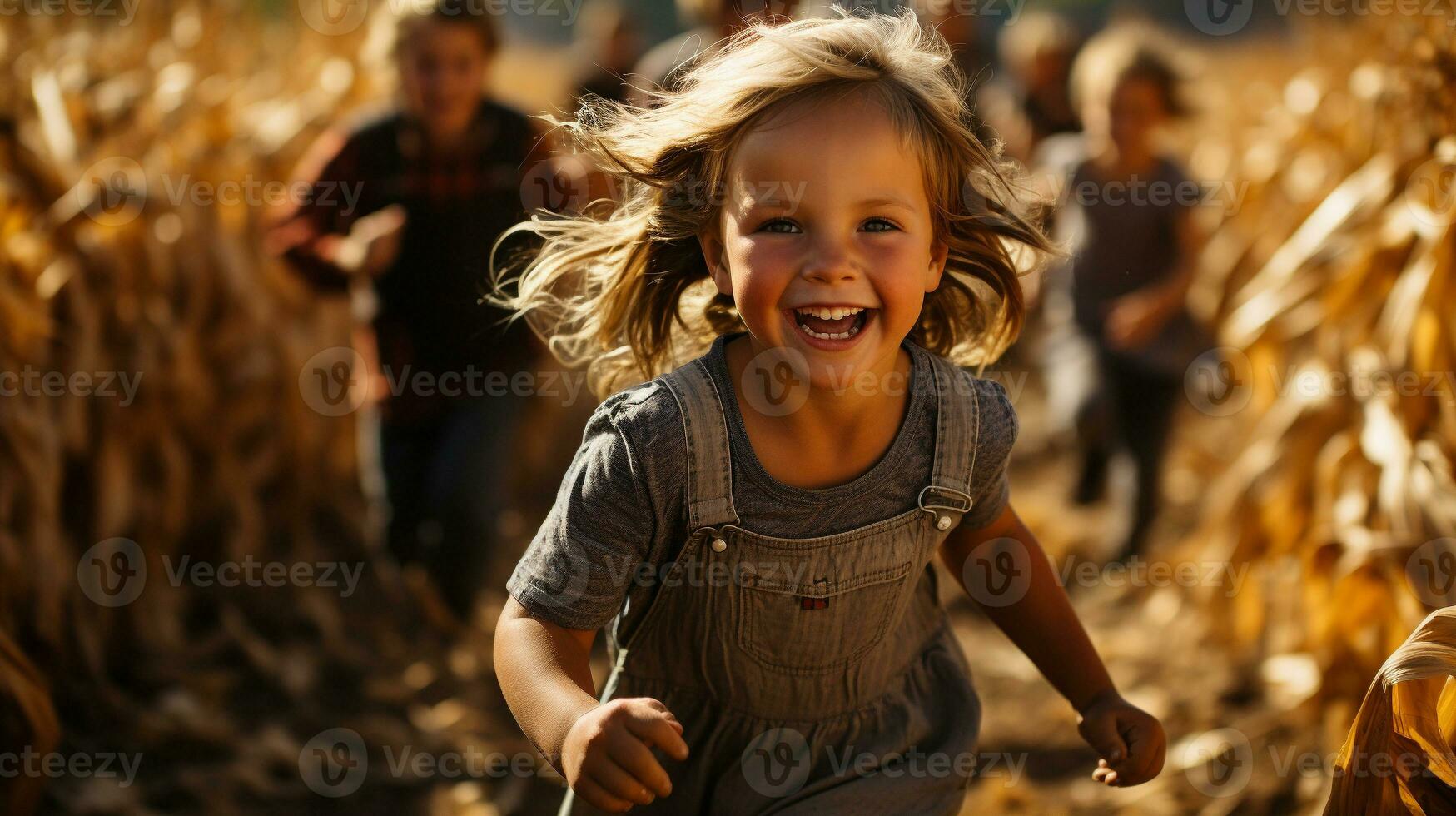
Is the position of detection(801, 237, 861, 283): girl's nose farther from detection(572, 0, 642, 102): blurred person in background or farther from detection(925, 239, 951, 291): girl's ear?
detection(572, 0, 642, 102): blurred person in background

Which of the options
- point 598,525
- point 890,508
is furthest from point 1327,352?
point 598,525

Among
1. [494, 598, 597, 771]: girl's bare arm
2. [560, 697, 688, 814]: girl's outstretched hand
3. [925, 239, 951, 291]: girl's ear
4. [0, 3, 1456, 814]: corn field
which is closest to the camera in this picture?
[560, 697, 688, 814]: girl's outstretched hand

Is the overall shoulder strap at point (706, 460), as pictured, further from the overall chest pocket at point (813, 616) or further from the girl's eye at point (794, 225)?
the girl's eye at point (794, 225)

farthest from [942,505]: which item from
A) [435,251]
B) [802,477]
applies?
[435,251]

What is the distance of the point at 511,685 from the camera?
5.21 feet

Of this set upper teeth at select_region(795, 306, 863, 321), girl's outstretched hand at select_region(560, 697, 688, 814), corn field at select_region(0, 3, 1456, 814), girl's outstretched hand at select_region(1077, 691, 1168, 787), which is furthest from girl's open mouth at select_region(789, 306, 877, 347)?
corn field at select_region(0, 3, 1456, 814)

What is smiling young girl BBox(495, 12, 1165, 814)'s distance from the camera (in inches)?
64.5

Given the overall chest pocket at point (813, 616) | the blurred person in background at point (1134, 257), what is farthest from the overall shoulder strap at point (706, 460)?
the blurred person in background at point (1134, 257)

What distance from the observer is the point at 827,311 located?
1.65m

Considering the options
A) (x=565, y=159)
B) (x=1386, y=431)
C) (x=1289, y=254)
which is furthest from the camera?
(x=565, y=159)

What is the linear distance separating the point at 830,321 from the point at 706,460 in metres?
0.24

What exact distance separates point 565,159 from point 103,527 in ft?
5.51

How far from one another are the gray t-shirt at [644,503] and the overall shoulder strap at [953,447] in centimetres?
2

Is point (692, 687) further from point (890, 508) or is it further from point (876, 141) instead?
point (876, 141)
